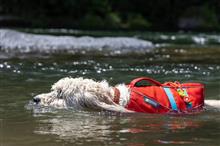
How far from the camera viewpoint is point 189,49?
21.6 meters

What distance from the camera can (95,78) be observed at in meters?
11.5

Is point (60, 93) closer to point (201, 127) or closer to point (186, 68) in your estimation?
point (201, 127)

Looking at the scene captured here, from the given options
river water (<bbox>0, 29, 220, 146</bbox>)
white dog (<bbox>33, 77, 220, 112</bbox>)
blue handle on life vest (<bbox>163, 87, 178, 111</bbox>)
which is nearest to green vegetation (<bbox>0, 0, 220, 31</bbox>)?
river water (<bbox>0, 29, 220, 146</bbox>)

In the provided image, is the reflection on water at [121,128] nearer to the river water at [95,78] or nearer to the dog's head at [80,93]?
the river water at [95,78]

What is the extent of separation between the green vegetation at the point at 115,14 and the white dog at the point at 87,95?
3204 cm

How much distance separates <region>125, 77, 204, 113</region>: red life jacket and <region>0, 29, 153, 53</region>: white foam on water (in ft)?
39.4

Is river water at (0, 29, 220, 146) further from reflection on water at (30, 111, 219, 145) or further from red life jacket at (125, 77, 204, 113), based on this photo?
red life jacket at (125, 77, 204, 113)

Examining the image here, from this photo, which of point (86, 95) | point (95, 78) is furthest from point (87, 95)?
point (95, 78)

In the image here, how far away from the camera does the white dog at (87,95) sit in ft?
23.6

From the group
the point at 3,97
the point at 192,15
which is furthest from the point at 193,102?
the point at 192,15

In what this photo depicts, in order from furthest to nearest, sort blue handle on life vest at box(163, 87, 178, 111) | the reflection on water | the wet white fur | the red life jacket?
blue handle on life vest at box(163, 87, 178, 111), the red life jacket, the wet white fur, the reflection on water

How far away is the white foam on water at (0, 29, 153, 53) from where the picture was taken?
20.3 m

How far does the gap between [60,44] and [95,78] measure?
34.4 ft

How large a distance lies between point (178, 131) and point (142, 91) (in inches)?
38.8
